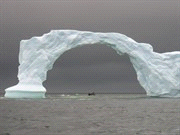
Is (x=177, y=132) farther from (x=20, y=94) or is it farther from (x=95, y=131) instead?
(x=20, y=94)

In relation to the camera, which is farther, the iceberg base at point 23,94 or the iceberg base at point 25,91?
the iceberg base at point 23,94

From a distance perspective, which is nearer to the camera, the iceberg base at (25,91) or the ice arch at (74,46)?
the iceberg base at (25,91)

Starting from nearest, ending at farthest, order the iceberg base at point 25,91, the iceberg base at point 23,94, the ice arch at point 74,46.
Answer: the iceberg base at point 25,91 → the iceberg base at point 23,94 → the ice arch at point 74,46

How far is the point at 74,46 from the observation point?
34.3 metres

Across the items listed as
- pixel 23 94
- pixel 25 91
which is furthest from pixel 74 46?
pixel 23 94

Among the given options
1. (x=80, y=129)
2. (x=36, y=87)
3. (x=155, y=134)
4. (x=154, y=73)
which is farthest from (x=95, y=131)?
(x=154, y=73)

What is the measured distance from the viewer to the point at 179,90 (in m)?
35.3

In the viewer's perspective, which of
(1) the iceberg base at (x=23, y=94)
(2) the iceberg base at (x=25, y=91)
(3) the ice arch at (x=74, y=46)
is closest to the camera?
(2) the iceberg base at (x=25, y=91)

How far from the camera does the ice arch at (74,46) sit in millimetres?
32938

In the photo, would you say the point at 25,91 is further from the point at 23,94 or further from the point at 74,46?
the point at 74,46

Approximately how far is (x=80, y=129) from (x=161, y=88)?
79.6 feet

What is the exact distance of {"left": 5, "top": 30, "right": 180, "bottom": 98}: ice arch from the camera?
3294 centimetres

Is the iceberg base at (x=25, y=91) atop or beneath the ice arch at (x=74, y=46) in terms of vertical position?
beneath

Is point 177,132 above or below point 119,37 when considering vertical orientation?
below
